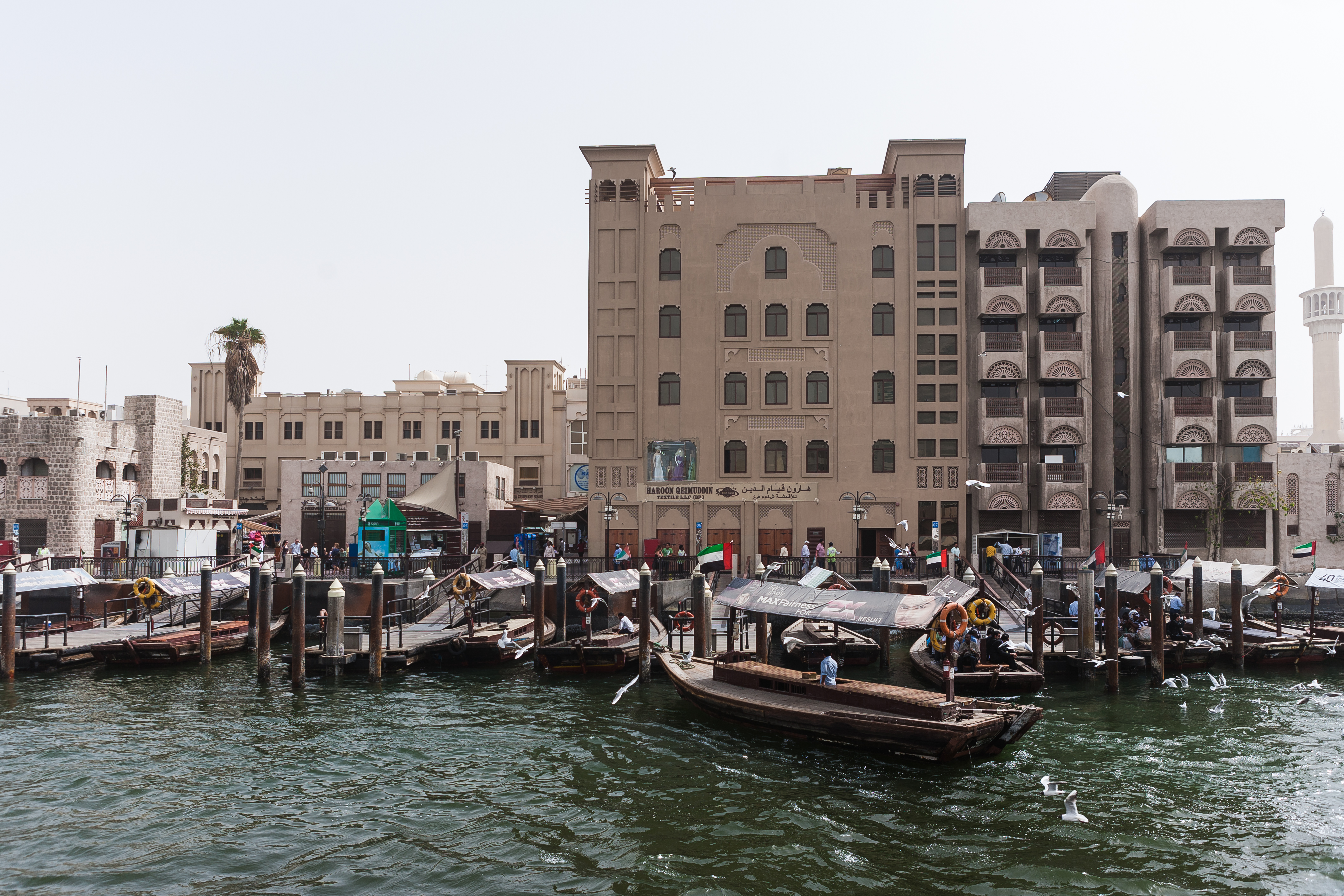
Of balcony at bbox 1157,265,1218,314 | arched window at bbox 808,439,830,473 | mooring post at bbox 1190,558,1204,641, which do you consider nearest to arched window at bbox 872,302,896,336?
arched window at bbox 808,439,830,473

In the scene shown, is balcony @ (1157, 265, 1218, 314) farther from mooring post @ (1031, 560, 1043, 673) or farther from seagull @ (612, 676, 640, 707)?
seagull @ (612, 676, 640, 707)

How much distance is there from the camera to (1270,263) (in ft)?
187

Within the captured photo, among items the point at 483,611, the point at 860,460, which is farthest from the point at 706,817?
the point at 860,460

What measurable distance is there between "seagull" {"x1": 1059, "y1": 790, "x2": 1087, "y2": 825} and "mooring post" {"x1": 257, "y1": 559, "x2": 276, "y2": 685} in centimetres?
2458

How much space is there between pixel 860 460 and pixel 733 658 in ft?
99.0

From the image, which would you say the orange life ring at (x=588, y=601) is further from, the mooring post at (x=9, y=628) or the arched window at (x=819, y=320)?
the arched window at (x=819, y=320)

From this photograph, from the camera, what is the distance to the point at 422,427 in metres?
76.6

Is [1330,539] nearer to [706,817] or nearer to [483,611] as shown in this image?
[483,611]

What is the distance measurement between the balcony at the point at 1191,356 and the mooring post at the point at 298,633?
165 feet

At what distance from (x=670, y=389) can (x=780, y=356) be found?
23.6 ft

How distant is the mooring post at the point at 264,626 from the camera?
31094 millimetres

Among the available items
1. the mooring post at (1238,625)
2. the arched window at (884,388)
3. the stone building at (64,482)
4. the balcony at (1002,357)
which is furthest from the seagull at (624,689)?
the stone building at (64,482)

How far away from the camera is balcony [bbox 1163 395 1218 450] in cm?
5559

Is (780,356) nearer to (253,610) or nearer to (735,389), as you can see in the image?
(735,389)
